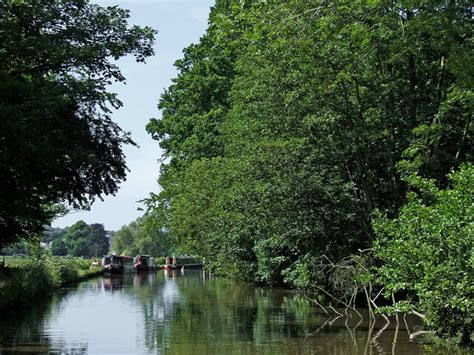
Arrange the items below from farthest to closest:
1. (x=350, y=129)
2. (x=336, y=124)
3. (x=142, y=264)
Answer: (x=142, y=264), (x=350, y=129), (x=336, y=124)

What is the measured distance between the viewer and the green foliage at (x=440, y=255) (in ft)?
46.3

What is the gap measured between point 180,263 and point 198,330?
75.8m

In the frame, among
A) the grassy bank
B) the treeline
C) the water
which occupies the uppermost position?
the treeline

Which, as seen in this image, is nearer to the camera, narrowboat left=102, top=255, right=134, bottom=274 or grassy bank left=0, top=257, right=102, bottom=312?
grassy bank left=0, top=257, right=102, bottom=312

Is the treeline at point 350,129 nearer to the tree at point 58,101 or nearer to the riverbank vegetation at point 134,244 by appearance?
the tree at point 58,101

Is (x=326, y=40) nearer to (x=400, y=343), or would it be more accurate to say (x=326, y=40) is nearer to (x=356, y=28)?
(x=356, y=28)

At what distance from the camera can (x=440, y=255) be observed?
14734 millimetres

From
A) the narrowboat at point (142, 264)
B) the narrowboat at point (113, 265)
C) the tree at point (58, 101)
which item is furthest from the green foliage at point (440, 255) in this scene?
the narrowboat at point (142, 264)

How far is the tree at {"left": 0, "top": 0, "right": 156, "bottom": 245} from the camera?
1775cm

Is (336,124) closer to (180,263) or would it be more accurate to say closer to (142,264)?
(142,264)

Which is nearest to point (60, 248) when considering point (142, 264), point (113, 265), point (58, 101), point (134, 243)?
point (134, 243)

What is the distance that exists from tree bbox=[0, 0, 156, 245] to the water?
406cm

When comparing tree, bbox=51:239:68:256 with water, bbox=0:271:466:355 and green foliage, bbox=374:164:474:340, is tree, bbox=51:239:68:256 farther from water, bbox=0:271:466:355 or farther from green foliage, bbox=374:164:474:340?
green foliage, bbox=374:164:474:340

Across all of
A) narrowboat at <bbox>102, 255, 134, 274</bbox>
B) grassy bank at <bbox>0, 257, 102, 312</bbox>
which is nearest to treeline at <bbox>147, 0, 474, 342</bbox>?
grassy bank at <bbox>0, 257, 102, 312</bbox>
